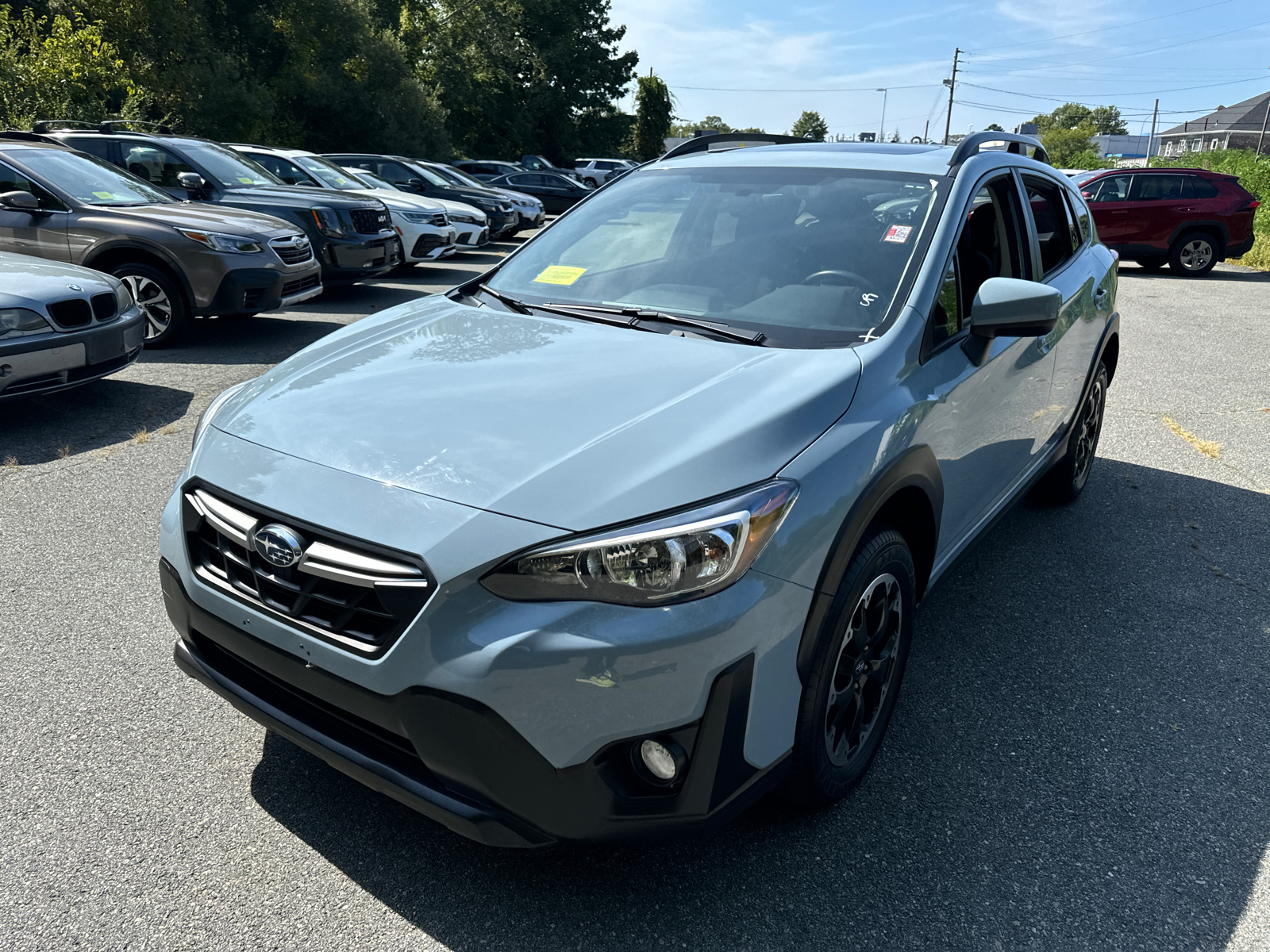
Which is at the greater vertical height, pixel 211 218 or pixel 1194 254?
pixel 1194 254

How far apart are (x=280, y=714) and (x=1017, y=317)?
2.35 m

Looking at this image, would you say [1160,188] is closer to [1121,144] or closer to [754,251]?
[754,251]

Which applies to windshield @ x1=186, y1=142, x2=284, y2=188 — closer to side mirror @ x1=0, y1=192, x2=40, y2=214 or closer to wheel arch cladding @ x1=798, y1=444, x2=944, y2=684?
side mirror @ x1=0, y1=192, x2=40, y2=214

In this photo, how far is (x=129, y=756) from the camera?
2699 mm

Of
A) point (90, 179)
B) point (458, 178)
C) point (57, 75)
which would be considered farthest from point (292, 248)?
point (57, 75)

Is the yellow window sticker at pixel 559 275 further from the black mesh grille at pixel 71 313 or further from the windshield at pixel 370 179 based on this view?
the windshield at pixel 370 179

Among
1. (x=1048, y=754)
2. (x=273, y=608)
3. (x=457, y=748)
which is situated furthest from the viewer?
(x=1048, y=754)

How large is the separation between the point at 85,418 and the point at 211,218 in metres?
2.75

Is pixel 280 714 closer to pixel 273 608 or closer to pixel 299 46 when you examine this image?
pixel 273 608

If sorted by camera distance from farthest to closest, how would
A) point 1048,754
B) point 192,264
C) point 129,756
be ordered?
point 192,264
point 1048,754
point 129,756

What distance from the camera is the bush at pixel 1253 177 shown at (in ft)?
65.8

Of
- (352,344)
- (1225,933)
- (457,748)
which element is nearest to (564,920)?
(457,748)

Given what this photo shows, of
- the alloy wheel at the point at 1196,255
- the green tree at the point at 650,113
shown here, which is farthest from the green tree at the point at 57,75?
the green tree at the point at 650,113

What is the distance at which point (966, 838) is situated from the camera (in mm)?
2496
